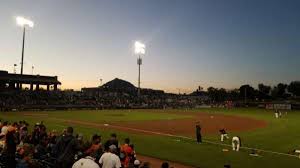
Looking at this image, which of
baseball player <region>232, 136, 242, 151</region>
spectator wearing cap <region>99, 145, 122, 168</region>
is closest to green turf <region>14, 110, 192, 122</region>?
baseball player <region>232, 136, 242, 151</region>

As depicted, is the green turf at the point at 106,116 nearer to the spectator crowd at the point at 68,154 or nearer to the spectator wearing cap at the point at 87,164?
the spectator crowd at the point at 68,154

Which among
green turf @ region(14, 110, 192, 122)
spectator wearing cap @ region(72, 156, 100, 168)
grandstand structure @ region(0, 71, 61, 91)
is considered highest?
grandstand structure @ region(0, 71, 61, 91)

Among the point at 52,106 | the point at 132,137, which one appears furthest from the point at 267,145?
the point at 52,106

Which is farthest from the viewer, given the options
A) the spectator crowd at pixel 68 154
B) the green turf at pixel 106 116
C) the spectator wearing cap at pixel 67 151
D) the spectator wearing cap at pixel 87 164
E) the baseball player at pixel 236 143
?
the green turf at pixel 106 116

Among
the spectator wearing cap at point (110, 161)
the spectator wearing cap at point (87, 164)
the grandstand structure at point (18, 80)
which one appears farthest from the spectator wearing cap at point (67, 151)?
the grandstand structure at point (18, 80)

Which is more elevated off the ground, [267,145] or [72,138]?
[72,138]

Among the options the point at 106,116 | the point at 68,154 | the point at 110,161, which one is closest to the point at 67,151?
the point at 68,154

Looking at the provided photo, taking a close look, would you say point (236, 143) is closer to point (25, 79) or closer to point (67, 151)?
point (67, 151)

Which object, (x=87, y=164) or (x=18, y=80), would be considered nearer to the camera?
(x=87, y=164)

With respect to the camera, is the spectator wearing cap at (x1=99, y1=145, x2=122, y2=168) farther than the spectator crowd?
Yes

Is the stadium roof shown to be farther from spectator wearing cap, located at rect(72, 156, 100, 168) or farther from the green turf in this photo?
spectator wearing cap, located at rect(72, 156, 100, 168)

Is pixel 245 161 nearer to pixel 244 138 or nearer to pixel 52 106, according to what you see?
pixel 244 138

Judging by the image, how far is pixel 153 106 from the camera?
101 m

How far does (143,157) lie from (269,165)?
6954 mm
